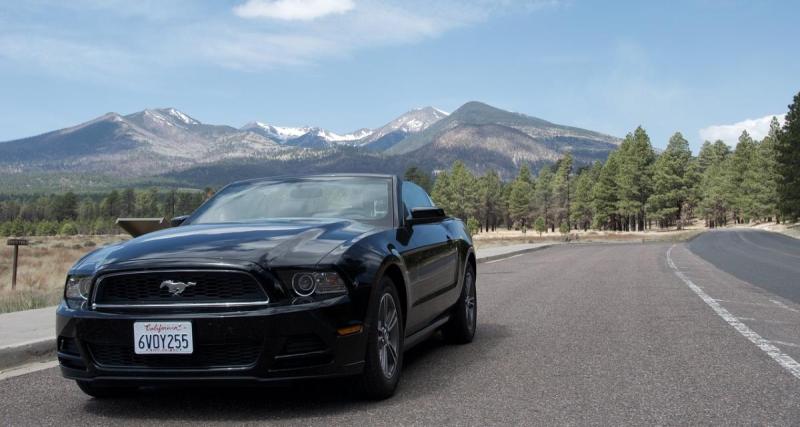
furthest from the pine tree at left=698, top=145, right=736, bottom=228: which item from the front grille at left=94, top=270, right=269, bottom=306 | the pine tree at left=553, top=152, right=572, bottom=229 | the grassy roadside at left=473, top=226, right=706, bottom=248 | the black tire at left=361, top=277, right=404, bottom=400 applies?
the front grille at left=94, top=270, right=269, bottom=306

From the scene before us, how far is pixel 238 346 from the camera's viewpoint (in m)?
4.25

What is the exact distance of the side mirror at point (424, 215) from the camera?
5777mm

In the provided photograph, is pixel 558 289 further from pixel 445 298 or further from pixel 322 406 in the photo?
pixel 322 406

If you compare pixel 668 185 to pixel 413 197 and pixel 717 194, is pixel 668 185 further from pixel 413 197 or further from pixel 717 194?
pixel 413 197

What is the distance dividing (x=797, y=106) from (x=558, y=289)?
62.2 metres

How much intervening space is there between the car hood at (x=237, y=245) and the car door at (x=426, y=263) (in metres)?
0.69

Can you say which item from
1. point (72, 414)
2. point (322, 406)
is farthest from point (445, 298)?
point (72, 414)

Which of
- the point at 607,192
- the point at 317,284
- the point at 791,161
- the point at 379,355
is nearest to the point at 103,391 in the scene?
the point at 317,284

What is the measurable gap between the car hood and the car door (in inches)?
27.3

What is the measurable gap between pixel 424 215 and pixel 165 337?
2297 mm

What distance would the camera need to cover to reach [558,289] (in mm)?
12875

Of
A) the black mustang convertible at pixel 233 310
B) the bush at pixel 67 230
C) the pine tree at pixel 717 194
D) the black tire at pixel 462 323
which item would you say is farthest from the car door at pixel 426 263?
the bush at pixel 67 230

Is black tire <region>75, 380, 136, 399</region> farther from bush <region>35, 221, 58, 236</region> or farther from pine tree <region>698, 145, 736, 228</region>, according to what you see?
bush <region>35, 221, 58, 236</region>

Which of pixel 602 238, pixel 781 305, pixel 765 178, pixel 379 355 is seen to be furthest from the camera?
pixel 765 178
